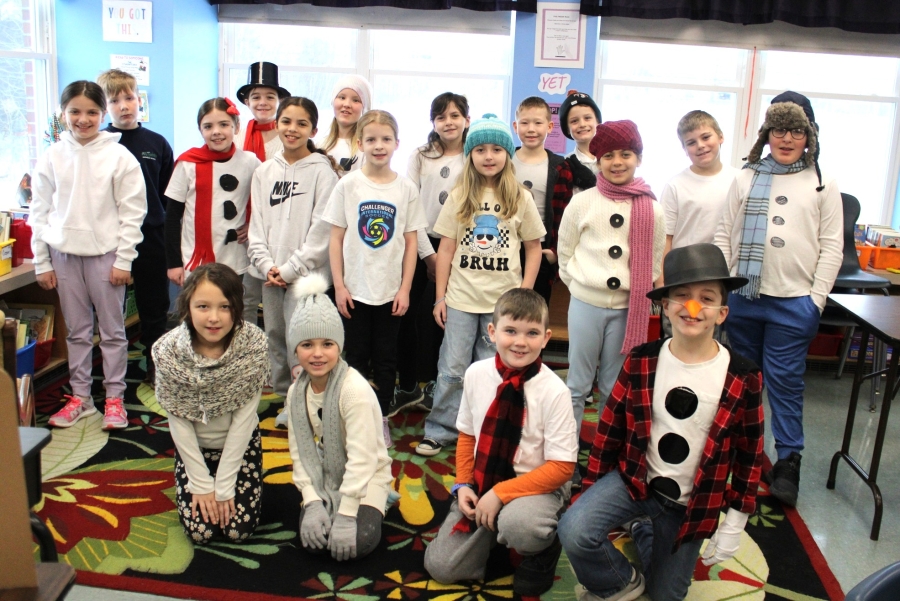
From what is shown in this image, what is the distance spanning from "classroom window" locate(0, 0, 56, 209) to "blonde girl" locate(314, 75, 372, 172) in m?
2.33

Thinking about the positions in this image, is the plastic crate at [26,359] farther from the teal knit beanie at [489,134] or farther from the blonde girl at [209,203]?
the teal knit beanie at [489,134]

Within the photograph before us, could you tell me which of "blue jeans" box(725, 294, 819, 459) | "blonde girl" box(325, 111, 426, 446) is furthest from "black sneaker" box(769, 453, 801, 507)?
"blonde girl" box(325, 111, 426, 446)

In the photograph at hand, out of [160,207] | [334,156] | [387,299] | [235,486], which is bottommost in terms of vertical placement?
[235,486]

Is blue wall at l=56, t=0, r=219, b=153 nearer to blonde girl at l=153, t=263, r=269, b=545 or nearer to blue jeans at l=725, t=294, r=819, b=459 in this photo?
blonde girl at l=153, t=263, r=269, b=545

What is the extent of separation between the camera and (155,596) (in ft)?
6.02

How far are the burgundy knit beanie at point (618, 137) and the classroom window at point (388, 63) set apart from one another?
2463 millimetres

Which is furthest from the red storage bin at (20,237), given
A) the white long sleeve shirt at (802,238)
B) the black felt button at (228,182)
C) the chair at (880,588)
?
the chair at (880,588)

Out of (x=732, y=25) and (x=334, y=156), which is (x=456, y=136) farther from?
(x=732, y=25)

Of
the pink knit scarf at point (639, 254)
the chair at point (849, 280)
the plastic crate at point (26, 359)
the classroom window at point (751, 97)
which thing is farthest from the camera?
the classroom window at point (751, 97)

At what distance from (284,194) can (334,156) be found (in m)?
0.42

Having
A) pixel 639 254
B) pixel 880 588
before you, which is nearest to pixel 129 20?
pixel 639 254

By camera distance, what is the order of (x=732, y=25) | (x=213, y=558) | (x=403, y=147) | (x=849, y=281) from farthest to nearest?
(x=403, y=147) → (x=732, y=25) → (x=849, y=281) → (x=213, y=558)

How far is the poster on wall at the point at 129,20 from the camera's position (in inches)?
163

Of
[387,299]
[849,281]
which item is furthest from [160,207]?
[849,281]
